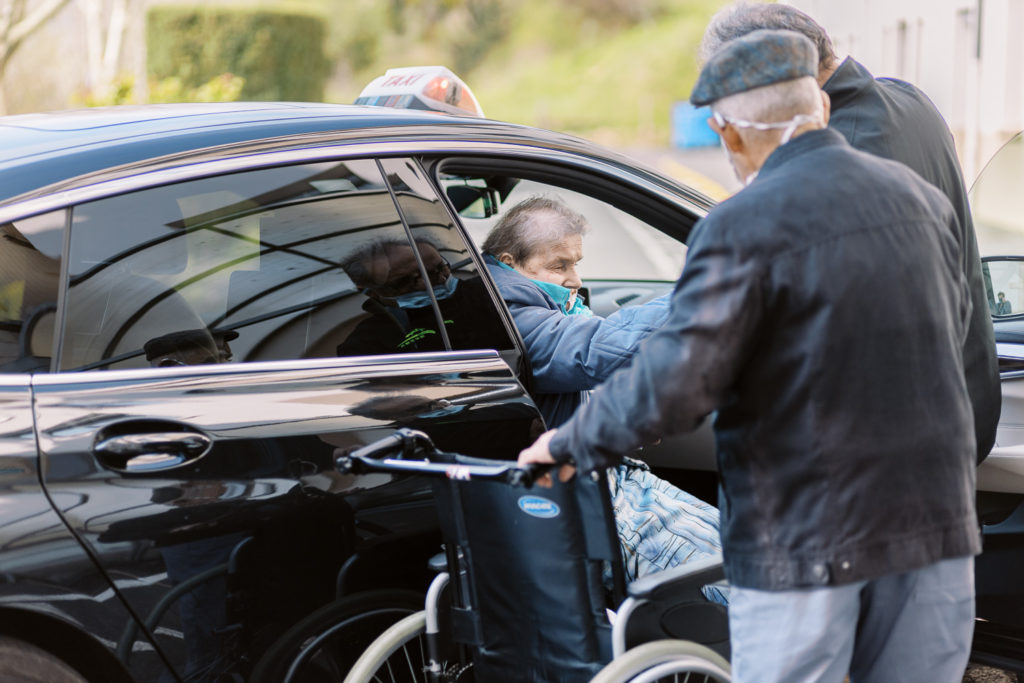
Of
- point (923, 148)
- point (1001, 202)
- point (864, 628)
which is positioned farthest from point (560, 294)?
point (864, 628)

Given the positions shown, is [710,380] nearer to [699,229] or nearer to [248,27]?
[699,229]

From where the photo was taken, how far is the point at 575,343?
2914mm

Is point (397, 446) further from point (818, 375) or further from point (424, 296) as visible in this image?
point (818, 375)

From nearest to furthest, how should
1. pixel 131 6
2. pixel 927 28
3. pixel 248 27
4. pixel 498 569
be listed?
pixel 498 569 → pixel 131 6 → pixel 927 28 → pixel 248 27

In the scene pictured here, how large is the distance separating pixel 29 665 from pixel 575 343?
55.9 inches

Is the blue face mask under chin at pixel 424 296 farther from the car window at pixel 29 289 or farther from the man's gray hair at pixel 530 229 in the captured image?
the car window at pixel 29 289

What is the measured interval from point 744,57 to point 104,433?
4.39 ft

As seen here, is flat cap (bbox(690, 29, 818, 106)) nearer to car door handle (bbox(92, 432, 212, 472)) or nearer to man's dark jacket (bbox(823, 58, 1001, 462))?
man's dark jacket (bbox(823, 58, 1001, 462))

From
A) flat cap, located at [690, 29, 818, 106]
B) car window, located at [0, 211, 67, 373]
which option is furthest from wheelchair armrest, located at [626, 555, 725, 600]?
car window, located at [0, 211, 67, 373]

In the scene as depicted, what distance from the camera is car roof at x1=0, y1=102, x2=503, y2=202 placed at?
2287 mm

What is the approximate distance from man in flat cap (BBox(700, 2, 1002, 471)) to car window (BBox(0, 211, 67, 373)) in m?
1.45

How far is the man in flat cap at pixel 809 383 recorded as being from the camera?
1.88 meters

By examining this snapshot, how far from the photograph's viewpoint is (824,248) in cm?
187

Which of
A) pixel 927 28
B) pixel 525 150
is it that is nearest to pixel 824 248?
pixel 525 150
